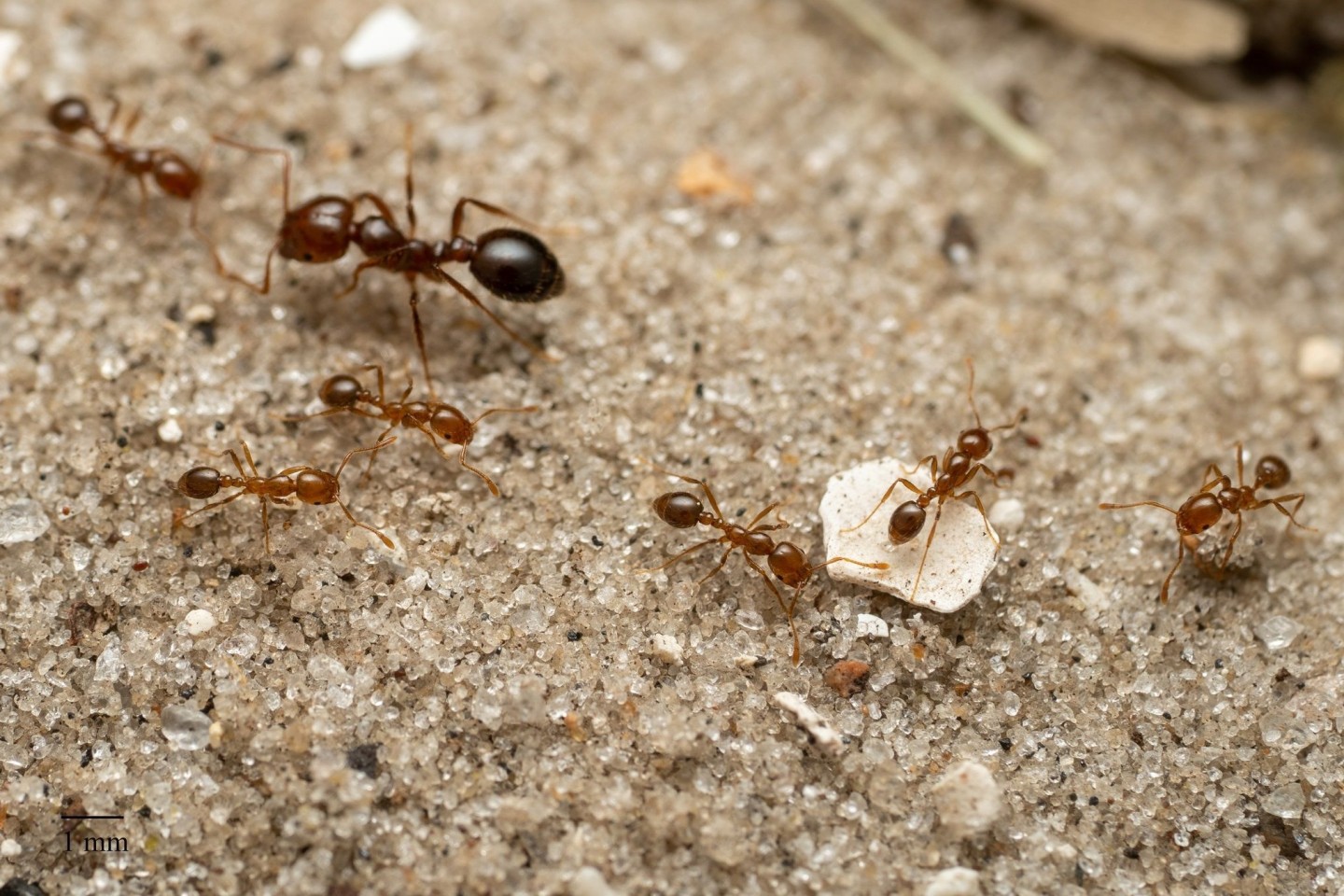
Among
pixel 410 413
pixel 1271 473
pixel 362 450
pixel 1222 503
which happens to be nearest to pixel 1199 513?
pixel 1222 503

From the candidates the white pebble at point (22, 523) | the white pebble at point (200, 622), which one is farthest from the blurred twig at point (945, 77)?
the white pebble at point (22, 523)

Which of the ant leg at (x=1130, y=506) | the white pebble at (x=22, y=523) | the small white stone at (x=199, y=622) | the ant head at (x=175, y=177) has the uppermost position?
the ant head at (x=175, y=177)

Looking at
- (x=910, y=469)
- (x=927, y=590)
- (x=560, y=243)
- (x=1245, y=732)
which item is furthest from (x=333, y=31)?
(x=1245, y=732)

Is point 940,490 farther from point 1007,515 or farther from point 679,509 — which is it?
point 679,509

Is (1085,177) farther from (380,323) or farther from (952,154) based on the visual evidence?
(380,323)

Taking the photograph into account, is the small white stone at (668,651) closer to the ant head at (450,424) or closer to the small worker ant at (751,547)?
the small worker ant at (751,547)

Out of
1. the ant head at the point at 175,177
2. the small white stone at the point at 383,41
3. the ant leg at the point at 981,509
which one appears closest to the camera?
the ant leg at the point at 981,509
